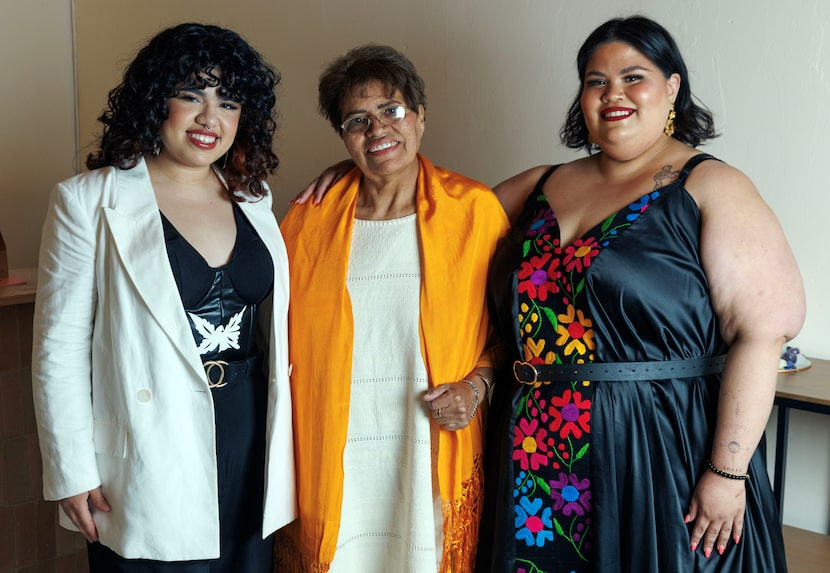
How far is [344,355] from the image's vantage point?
2.01 m

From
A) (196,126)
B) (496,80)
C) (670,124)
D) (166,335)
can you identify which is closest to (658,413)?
(670,124)

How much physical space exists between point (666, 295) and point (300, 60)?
2706 millimetres

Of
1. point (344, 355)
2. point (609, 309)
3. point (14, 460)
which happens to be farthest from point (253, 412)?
point (14, 460)

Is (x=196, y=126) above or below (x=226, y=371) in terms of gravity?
above

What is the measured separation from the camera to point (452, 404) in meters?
1.93

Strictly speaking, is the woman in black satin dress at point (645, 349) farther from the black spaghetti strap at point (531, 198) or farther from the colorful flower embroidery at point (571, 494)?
the black spaghetti strap at point (531, 198)

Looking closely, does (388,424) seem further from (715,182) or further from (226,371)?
(715,182)

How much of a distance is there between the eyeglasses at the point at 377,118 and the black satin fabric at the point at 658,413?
0.66 meters

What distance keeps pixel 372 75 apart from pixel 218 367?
86 cm

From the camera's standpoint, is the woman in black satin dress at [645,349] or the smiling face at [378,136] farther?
the smiling face at [378,136]

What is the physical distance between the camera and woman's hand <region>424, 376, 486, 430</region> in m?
1.93

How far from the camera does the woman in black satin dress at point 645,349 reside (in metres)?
1.68

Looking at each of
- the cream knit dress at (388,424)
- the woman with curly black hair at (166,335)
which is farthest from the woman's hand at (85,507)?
the cream knit dress at (388,424)

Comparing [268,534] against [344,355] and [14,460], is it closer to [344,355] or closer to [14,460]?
[344,355]
